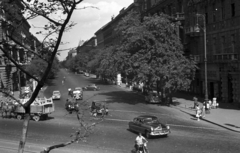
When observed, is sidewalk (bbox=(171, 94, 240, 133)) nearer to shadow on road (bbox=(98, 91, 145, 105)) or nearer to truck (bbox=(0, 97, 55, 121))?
shadow on road (bbox=(98, 91, 145, 105))

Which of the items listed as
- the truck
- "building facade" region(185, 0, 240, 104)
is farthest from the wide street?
"building facade" region(185, 0, 240, 104)

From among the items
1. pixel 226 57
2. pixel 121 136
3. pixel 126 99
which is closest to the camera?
pixel 121 136

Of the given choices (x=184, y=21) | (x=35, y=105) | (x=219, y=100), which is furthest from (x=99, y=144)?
(x=184, y=21)

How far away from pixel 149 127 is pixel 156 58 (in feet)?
61.1

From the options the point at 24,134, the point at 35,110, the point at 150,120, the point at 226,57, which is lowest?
the point at 150,120

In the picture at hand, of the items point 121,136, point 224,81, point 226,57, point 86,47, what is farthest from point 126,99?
point 86,47

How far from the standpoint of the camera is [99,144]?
789 inches

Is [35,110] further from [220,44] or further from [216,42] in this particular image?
[216,42]

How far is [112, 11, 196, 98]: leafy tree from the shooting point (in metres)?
38.2

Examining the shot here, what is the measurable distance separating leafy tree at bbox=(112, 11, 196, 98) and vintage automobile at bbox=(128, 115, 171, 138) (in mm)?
15130

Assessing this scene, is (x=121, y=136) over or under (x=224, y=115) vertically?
under

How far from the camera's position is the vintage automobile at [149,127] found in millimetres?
21297

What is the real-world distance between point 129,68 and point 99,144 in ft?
70.5

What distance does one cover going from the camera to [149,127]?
70.6 ft
